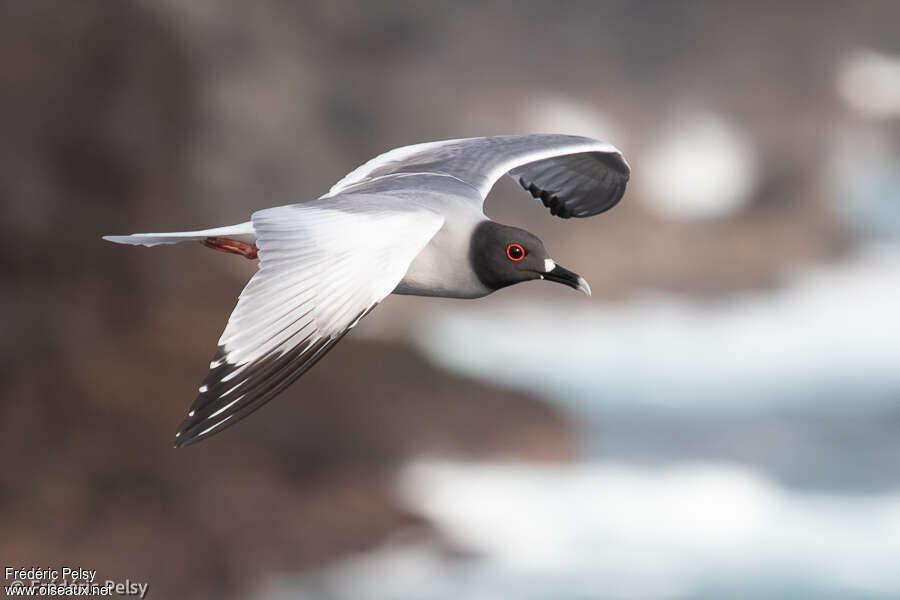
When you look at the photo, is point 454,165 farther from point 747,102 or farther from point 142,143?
point 747,102


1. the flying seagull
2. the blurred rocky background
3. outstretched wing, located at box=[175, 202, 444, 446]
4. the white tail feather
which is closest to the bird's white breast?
the flying seagull

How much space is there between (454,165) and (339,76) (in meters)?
5.91

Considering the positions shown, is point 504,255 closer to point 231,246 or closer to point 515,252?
point 515,252

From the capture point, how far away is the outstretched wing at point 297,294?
200cm

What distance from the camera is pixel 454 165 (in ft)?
9.83

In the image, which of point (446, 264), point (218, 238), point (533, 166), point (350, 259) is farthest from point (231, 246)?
point (533, 166)

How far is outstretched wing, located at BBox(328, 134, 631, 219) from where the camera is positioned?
2.97 meters

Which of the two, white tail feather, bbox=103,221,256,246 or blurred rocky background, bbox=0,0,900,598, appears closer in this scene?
white tail feather, bbox=103,221,256,246

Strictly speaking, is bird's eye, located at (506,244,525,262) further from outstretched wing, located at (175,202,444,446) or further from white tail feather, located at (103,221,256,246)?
white tail feather, located at (103,221,256,246)

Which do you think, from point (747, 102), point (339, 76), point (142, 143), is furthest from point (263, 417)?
point (747, 102)

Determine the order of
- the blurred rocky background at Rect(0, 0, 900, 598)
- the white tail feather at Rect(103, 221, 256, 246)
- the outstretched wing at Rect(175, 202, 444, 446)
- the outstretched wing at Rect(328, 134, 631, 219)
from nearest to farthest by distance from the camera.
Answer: the outstretched wing at Rect(175, 202, 444, 446)
the white tail feather at Rect(103, 221, 256, 246)
the outstretched wing at Rect(328, 134, 631, 219)
the blurred rocky background at Rect(0, 0, 900, 598)

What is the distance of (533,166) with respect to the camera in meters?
3.52

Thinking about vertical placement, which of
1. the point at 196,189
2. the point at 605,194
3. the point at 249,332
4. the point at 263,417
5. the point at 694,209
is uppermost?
the point at 694,209

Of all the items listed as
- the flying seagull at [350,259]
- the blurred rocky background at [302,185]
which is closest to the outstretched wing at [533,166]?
the flying seagull at [350,259]
